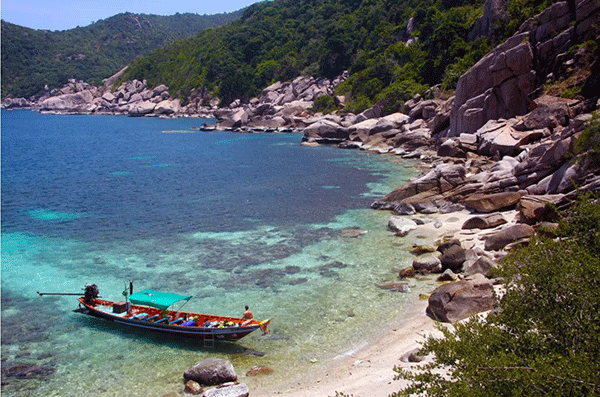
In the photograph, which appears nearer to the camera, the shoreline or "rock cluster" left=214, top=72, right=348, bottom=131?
the shoreline

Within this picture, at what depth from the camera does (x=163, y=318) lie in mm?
Result: 18484

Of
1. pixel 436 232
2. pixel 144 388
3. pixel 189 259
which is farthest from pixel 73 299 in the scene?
pixel 436 232

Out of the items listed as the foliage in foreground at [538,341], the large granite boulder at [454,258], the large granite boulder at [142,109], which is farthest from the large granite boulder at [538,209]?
the large granite boulder at [142,109]

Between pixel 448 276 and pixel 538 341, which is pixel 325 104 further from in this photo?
pixel 538 341

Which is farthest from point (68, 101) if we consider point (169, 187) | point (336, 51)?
point (169, 187)

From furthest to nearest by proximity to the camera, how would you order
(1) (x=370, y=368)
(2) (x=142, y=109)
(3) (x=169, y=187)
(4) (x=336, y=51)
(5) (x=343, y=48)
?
(2) (x=142, y=109), (4) (x=336, y=51), (5) (x=343, y=48), (3) (x=169, y=187), (1) (x=370, y=368)

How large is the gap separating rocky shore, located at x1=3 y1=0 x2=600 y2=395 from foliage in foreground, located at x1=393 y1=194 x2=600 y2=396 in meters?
6.48

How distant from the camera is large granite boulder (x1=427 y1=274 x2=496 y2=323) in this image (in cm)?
1727

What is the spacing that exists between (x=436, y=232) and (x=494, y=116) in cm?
2439

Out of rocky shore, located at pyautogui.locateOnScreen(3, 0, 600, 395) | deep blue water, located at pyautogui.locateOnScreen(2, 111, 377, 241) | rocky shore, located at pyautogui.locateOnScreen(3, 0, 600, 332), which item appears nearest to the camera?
rocky shore, located at pyautogui.locateOnScreen(3, 0, 600, 395)

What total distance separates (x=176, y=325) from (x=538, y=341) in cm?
1247

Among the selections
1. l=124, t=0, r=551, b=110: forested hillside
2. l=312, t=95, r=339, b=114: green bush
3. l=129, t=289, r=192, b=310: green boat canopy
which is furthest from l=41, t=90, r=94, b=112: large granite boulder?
l=129, t=289, r=192, b=310: green boat canopy

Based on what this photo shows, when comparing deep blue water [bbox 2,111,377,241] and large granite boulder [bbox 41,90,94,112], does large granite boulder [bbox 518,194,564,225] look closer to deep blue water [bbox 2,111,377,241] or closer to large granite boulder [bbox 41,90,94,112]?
deep blue water [bbox 2,111,377,241]

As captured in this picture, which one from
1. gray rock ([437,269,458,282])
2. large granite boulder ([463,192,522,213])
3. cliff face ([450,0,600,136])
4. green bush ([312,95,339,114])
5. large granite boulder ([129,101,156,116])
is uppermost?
cliff face ([450,0,600,136])
